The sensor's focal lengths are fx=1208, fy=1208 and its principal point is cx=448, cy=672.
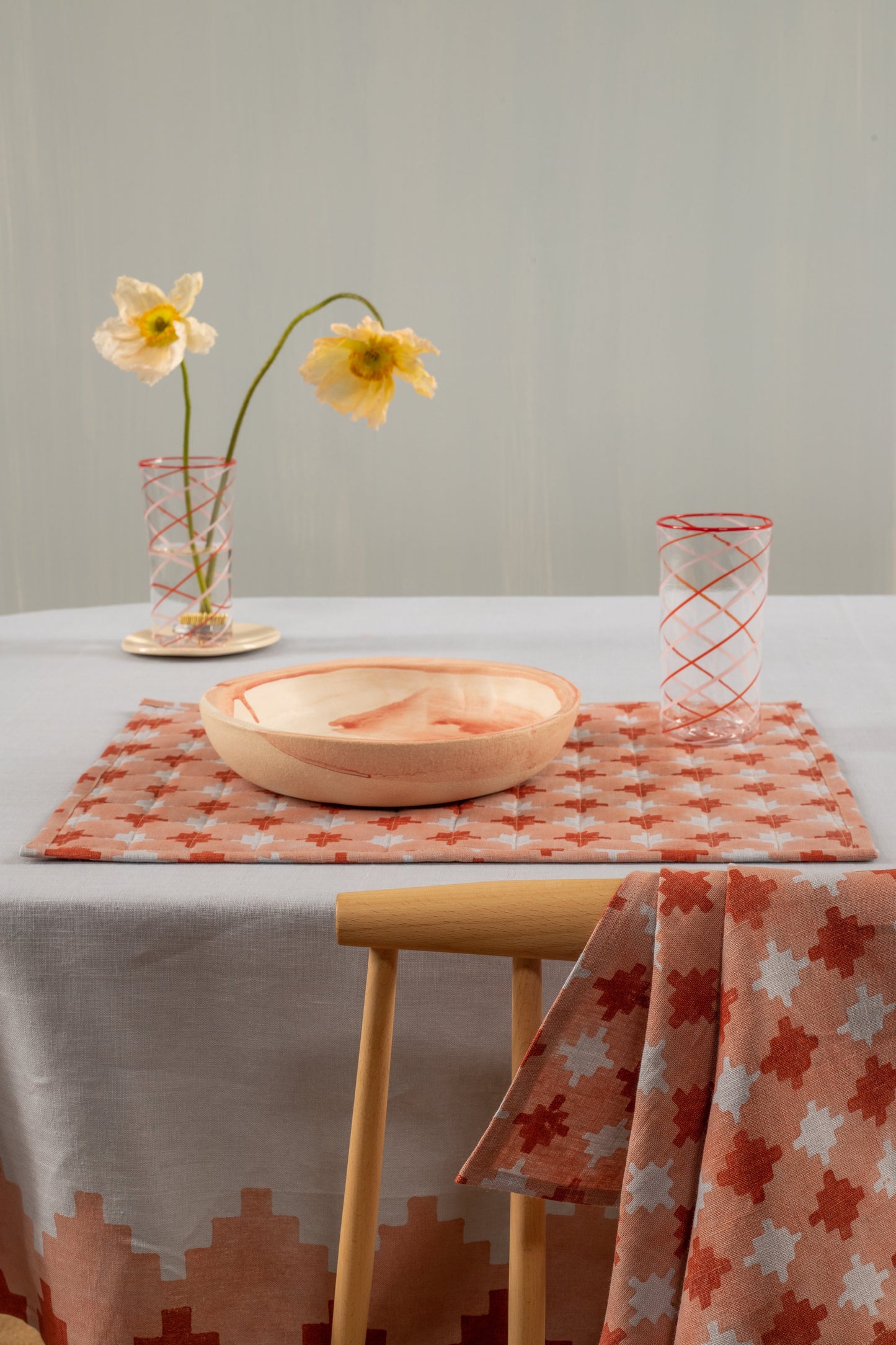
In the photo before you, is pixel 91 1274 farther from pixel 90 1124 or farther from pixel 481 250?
pixel 481 250

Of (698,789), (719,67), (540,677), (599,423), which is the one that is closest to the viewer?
(698,789)

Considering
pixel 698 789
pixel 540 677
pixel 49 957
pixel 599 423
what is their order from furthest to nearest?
pixel 599 423 < pixel 540 677 < pixel 698 789 < pixel 49 957

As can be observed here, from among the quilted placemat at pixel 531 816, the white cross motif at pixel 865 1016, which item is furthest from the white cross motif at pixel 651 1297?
the quilted placemat at pixel 531 816

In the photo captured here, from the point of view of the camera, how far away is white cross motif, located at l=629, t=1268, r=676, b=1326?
526mm

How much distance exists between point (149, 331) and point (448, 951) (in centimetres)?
78

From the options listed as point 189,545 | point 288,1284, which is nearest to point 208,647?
point 189,545

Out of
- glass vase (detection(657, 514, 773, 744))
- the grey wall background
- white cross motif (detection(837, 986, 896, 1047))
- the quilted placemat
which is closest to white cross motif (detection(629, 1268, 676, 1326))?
white cross motif (detection(837, 986, 896, 1047))

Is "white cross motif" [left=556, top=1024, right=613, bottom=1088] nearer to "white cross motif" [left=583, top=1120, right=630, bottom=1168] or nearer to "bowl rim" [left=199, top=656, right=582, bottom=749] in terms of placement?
"white cross motif" [left=583, top=1120, right=630, bottom=1168]

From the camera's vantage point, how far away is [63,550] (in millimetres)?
3104

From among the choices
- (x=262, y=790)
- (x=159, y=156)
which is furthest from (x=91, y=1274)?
(x=159, y=156)

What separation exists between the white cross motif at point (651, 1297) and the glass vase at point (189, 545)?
2.77 ft

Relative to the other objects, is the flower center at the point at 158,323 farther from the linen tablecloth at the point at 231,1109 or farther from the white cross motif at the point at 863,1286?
the white cross motif at the point at 863,1286

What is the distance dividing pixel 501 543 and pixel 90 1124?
248cm

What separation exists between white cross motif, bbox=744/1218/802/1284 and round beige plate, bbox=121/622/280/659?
0.85 meters
